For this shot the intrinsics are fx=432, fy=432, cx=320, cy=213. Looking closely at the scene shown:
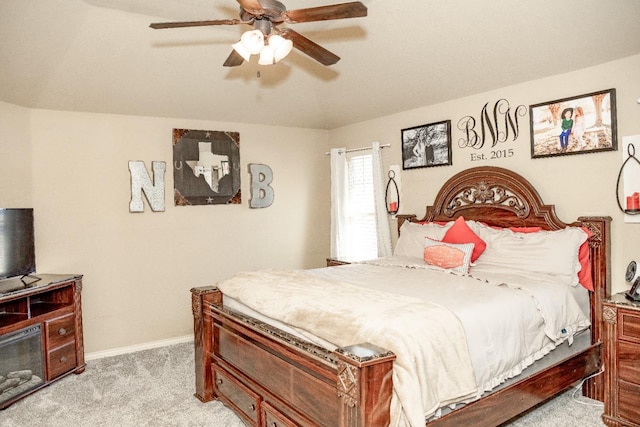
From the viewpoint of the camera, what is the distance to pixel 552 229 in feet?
11.2

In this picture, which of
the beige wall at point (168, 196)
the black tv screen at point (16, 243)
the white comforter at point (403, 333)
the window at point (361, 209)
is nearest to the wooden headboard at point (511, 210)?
the beige wall at point (168, 196)

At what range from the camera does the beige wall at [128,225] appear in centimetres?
406

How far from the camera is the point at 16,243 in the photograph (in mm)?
3537

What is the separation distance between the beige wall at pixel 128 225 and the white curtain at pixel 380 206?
117 cm

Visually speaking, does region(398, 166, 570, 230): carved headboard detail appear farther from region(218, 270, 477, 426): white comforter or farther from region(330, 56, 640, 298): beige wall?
region(218, 270, 477, 426): white comforter

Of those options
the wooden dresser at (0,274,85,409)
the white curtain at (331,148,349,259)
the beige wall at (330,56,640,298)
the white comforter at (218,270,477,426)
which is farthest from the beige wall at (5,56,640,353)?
the white comforter at (218,270,477,426)

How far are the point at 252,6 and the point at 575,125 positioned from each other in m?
2.64

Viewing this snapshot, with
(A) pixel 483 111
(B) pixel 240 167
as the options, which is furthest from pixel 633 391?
(B) pixel 240 167

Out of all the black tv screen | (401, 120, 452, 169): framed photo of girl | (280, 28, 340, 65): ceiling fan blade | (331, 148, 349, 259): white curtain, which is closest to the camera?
(280, 28, 340, 65): ceiling fan blade

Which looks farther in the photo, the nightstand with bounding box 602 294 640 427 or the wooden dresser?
the wooden dresser

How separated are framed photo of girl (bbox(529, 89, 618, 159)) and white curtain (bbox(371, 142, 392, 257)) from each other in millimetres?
1739

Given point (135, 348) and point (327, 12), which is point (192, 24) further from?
point (135, 348)

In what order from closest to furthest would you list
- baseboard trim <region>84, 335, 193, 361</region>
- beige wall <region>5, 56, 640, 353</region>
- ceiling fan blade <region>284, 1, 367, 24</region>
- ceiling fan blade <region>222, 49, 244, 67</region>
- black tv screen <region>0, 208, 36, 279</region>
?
ceiling fan blade <region>284, 1, 367, 24</region>
ceiling fan blade <region>222, 49, 244, 67</region>
beige wall <region>5, 56, 640, 353</region>
black tv screen <region>0, 208, 36, 279</region>
baseboard trim <region>84, 335, 193, 361</region>

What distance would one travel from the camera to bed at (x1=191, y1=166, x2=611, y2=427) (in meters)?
1.74
